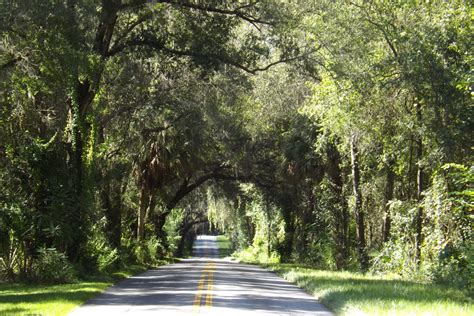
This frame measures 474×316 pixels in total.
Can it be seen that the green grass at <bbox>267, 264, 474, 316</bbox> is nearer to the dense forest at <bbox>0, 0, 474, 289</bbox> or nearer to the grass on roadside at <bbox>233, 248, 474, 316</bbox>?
the grass on roadside at <bbox>233, 248, 474, 316</bbox>

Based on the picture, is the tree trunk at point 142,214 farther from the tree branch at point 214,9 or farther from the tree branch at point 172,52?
the tree branch at point 214,9

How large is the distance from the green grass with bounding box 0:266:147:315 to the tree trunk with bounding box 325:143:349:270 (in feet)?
53.7

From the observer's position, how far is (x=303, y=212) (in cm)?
4378

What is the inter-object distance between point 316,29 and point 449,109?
552 cm

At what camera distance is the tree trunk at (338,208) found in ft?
117

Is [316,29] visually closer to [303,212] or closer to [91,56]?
[91,56]

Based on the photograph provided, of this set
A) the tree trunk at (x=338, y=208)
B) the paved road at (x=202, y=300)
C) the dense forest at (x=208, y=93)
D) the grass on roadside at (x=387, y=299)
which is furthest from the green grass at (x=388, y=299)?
the tree trunk at (x=338, y=208)

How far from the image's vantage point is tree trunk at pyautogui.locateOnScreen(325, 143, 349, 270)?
3569cm

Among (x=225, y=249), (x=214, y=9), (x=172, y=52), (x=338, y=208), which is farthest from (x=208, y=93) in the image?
(x=225, y=249)

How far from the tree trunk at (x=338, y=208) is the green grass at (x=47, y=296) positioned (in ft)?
53.7

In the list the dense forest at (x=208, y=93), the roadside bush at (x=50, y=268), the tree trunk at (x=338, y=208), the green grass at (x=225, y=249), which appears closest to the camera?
the dense forest at (x=208, y=93)

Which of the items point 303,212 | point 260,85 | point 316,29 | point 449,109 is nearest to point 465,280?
point 449,109

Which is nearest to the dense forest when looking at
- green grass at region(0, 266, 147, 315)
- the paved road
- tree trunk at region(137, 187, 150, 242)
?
green grass at region(0, 266, 147, 315)

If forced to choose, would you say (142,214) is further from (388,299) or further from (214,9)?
(388,299)
